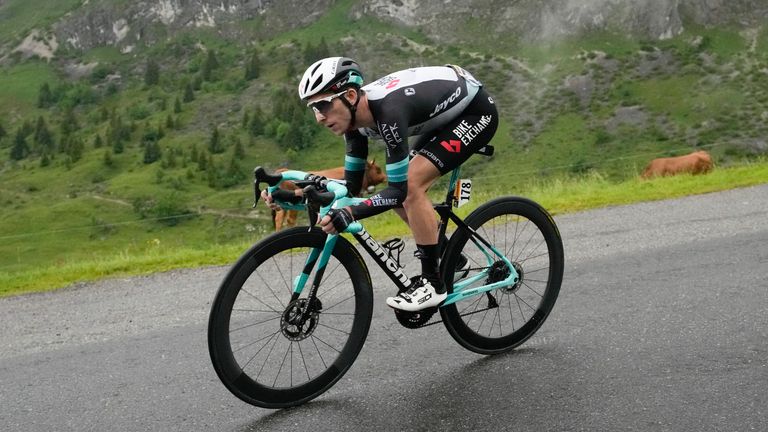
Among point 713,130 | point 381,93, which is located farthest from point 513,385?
point 713,130

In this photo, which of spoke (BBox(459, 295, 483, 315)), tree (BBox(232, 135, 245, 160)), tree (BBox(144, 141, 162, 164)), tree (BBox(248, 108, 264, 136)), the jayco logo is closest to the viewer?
the jayco logo

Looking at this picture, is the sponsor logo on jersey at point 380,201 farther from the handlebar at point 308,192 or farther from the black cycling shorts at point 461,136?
the black cycling shorts at point 461,136

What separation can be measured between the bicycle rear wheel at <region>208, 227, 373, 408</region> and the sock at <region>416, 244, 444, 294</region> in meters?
0.40

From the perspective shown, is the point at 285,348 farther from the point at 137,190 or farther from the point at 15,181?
the point at 15,181

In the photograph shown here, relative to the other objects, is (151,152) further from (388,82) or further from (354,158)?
(388,82)

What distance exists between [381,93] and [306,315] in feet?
4.68

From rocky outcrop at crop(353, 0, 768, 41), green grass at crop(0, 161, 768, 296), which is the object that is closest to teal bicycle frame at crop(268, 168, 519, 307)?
green grass at crop(0, 161, 768, 296)

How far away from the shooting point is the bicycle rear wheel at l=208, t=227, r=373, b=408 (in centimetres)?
442

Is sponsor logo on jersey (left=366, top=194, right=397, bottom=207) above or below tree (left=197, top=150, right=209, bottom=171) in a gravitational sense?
above

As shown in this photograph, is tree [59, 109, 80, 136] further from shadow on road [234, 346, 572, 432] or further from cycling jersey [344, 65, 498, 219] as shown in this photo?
shadow on road [234, 346, 572, 432]

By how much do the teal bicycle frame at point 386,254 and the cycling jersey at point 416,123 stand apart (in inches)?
6.7

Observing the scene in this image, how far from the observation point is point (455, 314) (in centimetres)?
518

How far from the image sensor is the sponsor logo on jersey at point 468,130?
16.7 ft

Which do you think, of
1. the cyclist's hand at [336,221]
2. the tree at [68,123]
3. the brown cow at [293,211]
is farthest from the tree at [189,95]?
the cyclist's hand at [336,221]
